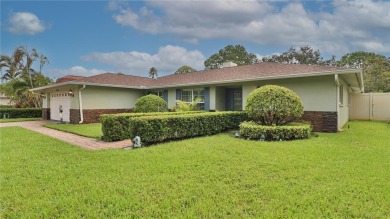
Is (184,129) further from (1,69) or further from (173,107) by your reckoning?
(1,69)

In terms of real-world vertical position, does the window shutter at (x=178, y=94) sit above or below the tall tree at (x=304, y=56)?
below

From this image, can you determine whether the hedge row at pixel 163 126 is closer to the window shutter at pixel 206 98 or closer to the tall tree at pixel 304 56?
the window shutter at pixel 206 98

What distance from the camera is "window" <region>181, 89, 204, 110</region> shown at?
50.1 feet

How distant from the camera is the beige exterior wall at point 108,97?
15062 mm

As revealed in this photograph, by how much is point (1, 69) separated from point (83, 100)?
21261 mm

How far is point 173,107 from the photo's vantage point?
53.8 ft

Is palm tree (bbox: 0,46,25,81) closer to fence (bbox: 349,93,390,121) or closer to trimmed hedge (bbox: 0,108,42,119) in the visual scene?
trimmed hedge (bbox: 0,108,42,119)

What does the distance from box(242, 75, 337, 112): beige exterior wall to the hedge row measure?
3808 millimetres

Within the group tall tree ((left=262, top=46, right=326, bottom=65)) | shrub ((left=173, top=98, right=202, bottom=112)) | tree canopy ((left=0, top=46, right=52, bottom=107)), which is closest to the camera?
shrub ((left=173, top=98, right=202, bottom=112))

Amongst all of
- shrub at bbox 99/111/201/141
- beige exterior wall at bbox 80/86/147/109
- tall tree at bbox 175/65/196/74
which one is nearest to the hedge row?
shrub at bbox 99/111/201/141

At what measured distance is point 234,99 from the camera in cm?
1495

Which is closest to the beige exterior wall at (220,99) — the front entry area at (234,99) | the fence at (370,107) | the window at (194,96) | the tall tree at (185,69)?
the front entry area at (234,99)

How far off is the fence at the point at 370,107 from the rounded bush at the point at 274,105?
10339 mm

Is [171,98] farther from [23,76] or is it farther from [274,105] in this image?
→ [23,76]
